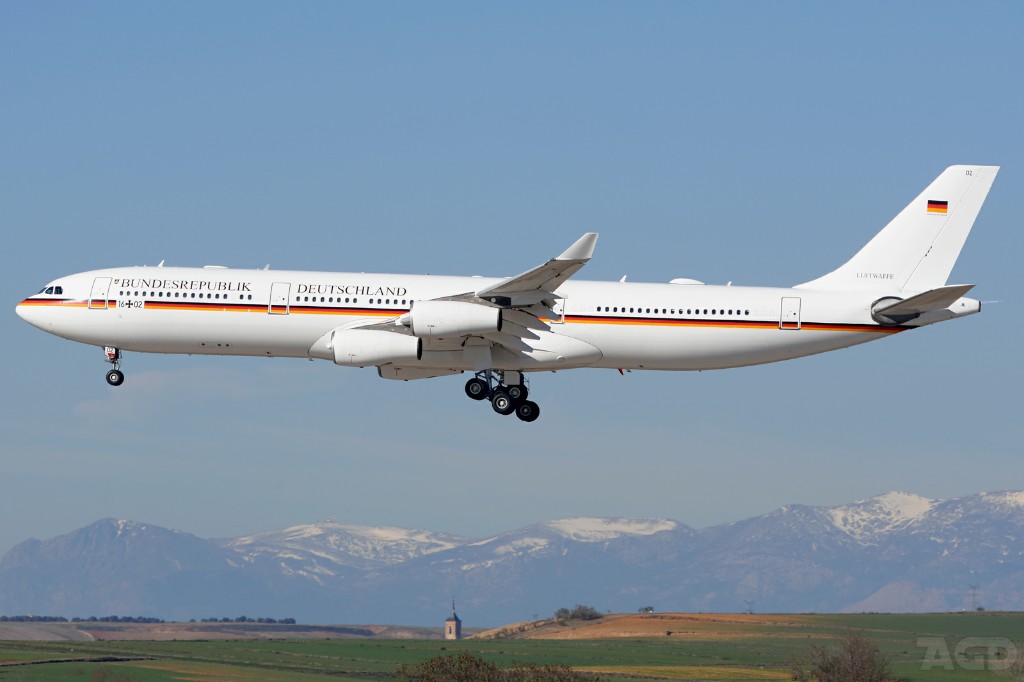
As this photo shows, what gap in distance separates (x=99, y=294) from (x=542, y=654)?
49.8m

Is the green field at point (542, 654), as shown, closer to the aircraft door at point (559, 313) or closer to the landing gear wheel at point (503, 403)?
the landing gear wheel at point (503, 403)

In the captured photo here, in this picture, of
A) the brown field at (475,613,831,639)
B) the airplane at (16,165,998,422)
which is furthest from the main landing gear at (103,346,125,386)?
the brown field at (475,613,831,639)

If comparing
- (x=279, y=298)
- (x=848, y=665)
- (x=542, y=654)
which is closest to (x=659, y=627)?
(x=542, y=654)

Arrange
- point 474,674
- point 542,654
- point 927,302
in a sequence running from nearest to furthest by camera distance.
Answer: point 927,302, point 474,674, point 542,654

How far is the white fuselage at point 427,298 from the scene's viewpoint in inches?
2243

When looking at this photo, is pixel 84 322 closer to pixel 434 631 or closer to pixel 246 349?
pixel 246 349

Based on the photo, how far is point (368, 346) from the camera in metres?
56.0

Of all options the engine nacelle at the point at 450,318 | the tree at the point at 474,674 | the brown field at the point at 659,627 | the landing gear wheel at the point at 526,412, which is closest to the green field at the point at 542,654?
the brown field at the point at 659,627

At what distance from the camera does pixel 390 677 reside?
8200 centimetres

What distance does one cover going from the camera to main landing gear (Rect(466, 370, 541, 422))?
196ft

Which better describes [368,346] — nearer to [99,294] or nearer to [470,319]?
[470,319]

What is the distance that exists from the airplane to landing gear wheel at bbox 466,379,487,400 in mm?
54

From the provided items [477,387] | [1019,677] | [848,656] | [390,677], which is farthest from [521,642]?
[477,387]

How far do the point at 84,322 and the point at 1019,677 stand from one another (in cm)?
4812
